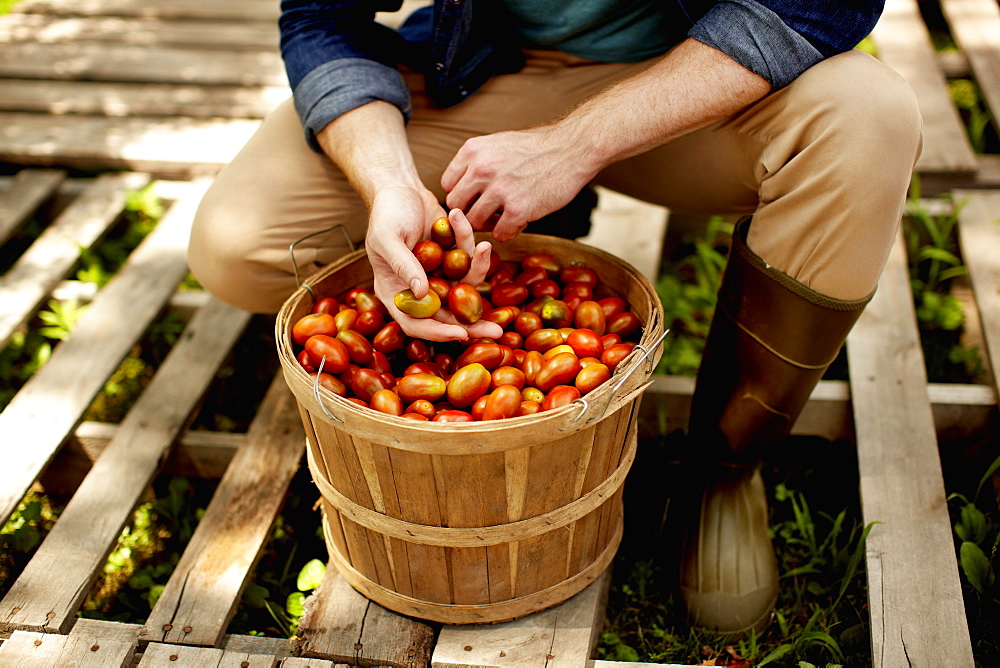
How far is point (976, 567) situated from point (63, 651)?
2.00 meters

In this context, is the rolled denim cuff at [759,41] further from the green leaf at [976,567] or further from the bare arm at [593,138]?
the green leaf at [976,567]

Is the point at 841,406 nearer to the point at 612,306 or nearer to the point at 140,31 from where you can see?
the point at 612,306

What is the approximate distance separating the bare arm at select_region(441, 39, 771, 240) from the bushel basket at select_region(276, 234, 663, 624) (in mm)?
271

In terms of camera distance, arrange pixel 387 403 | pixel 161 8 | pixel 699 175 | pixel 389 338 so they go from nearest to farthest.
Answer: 1. pixel 387 403
2. pixel 389 338
3. pixel 699 175
4. pixel 161 8

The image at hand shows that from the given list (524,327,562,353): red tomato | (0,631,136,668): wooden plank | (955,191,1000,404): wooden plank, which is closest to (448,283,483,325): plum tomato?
(524,327,562,353): red tomato

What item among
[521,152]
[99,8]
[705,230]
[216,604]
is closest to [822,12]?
[521,152]

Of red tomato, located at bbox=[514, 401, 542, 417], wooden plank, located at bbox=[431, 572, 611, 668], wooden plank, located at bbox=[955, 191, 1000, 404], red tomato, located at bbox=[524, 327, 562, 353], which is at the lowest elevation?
wooden plank, located at bbox=[955, 191, 1000, 404]

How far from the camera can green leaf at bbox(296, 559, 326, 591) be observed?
6.38 feet

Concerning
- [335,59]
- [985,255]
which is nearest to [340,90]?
[335,59]

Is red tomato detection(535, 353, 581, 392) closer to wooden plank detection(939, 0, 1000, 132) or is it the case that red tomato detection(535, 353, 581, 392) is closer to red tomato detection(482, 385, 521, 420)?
red tomato detection(482, 385, 521, 420)

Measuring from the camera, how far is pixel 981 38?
360 centimetres

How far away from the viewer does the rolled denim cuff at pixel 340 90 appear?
192cm

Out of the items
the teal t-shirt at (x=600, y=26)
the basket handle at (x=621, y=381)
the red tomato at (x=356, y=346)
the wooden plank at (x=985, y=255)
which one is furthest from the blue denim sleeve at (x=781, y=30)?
the wooden plank at (x=985, y=255)

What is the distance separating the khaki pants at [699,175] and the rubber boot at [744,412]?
0.07 metres
